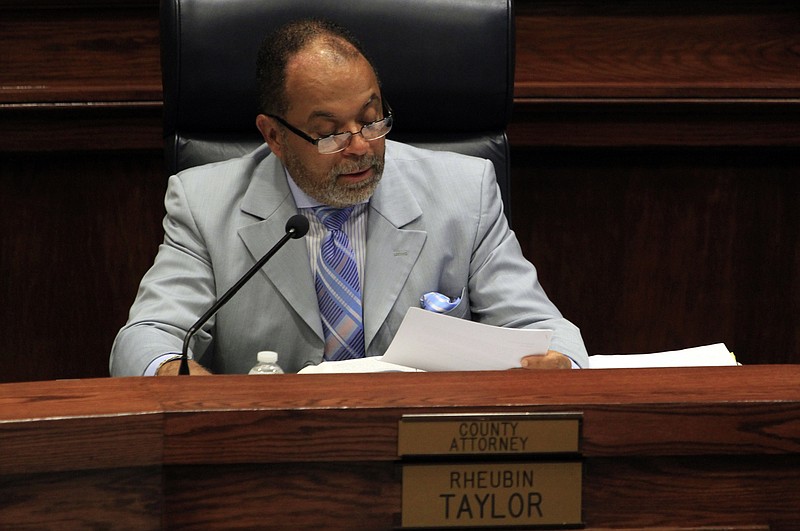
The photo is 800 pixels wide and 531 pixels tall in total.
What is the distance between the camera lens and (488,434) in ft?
3.41

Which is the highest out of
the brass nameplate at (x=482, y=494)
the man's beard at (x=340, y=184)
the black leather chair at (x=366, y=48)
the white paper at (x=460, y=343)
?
the black leather chair at (x=366, y=48)

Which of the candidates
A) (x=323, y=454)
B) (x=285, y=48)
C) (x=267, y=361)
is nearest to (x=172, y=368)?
(x=267, y=361)

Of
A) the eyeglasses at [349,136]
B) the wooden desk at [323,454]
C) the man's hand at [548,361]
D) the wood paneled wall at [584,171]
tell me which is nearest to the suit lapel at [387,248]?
the eyeglasses at [349,136]

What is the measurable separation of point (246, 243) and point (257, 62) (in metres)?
0.29

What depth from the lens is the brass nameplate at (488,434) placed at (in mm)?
1035

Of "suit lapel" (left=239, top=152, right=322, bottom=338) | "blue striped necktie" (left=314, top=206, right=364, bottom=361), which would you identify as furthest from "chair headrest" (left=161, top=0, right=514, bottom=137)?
"blue striped necktie" (left=314, top=206, right=364, bottom=361)

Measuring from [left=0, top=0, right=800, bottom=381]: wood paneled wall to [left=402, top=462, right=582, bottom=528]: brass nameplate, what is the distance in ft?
4.87

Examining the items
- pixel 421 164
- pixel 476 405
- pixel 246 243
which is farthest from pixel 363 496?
pixel 421 164

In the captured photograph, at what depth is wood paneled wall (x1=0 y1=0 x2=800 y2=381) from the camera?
2.44 metres

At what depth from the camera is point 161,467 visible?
3.35ft

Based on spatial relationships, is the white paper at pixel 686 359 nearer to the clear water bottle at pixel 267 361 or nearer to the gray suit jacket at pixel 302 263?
the gray suit jacket at pixel 302 263

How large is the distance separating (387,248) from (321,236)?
11 centimetres

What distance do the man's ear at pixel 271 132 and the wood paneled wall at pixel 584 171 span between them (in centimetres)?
55

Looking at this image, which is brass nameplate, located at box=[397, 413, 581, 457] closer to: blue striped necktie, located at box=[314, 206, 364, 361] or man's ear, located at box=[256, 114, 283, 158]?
blue striped necktie, located at box=[314, 206, 364, 361]
